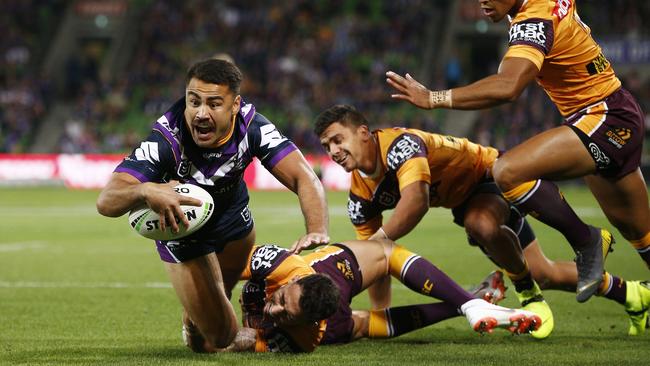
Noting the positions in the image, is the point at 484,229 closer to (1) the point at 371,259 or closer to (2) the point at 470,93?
(1) the point at 371,259

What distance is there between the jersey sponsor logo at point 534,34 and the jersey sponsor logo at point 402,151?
993 millimetres

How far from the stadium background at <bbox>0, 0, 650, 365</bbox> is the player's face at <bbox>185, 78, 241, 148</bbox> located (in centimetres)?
257

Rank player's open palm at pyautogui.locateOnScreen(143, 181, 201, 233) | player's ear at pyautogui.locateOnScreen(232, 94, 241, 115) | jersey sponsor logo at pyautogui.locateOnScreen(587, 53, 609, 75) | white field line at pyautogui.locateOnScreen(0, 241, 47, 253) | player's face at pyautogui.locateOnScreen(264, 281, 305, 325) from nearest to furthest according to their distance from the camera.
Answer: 1. player's open palm at pyautogui.locateOnScreen(143, 181, 201, 233)
2. player's face at pyautogui.locateOnScreen(264, 281, 305, 325)
3. player's ear at pyautogui.locateOnScreen(232, 94, 241, 115)
4. jersey sponsor logo at pyautogui.locateOnScreen(587, 53, 609, 75)
5. white field line at pyautogui.locateOnScreen(0, 241, 47, 253)

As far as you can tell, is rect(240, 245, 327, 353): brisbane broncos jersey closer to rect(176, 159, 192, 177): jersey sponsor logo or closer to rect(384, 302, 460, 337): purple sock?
rect(384, 302, 460, 337): purple sock

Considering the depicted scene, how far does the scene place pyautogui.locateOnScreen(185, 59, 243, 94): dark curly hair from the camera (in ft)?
17.7

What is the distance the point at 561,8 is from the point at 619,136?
0.88 metres

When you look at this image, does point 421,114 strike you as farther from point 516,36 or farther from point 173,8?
point 516,36

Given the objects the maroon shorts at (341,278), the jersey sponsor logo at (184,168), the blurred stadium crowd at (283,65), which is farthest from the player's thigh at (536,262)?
the blurred stadium crowd at (283,65)

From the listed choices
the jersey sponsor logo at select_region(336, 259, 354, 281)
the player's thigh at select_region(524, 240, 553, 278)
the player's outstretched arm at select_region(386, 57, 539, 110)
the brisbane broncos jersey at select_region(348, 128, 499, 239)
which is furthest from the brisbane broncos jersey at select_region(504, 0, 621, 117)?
the jersey sponsor logo at select_region(336, 259, 354, 281)

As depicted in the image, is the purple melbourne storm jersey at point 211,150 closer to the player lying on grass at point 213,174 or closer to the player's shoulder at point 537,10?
the player lying on grass at point 213,174

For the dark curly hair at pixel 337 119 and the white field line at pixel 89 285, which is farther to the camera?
the white field line at pixel 89 285

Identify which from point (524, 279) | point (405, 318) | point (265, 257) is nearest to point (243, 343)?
point (265, 257)

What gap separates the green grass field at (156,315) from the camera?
5613 millimetres

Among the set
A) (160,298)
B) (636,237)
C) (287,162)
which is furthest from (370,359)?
(160,298)
